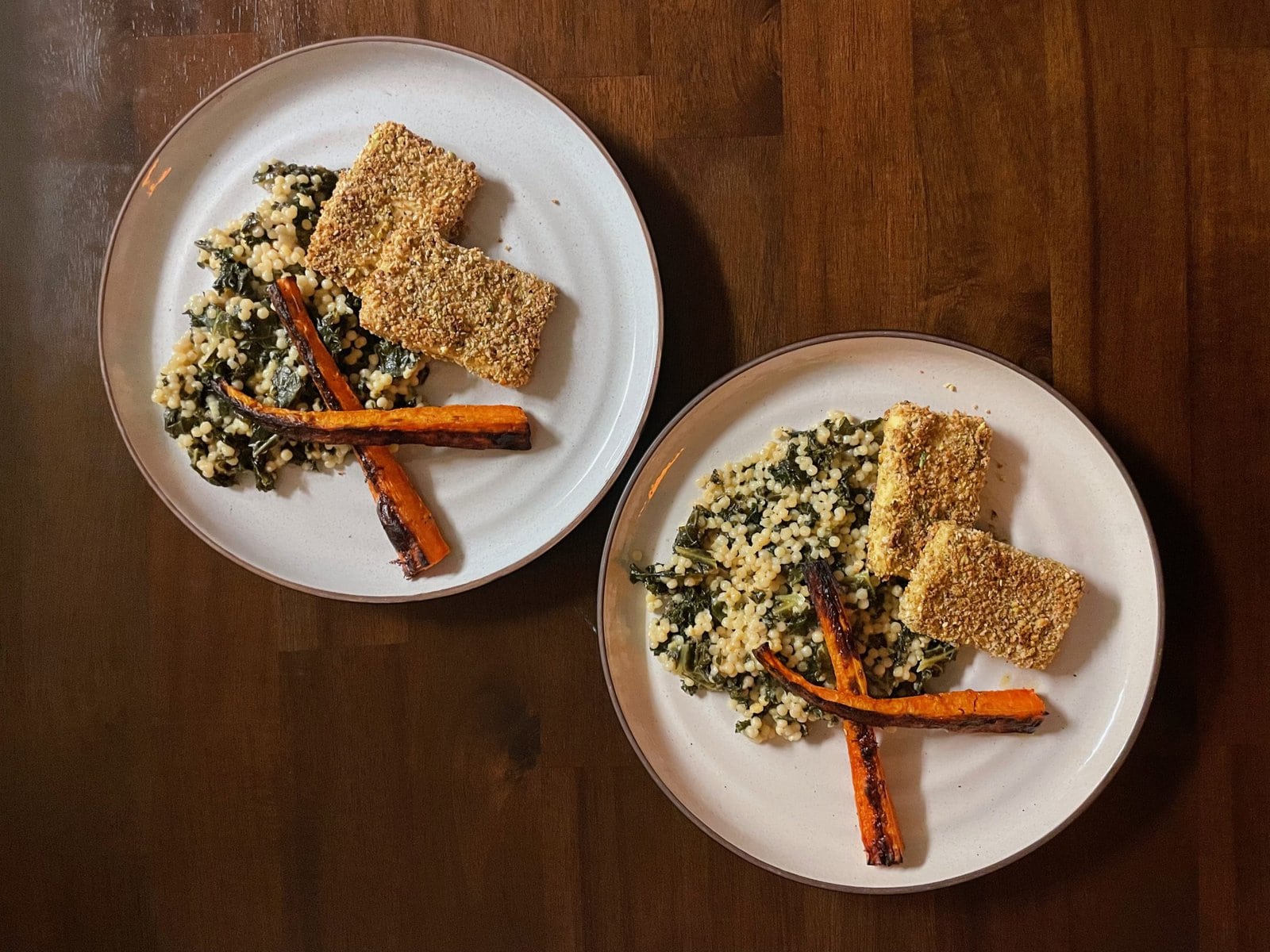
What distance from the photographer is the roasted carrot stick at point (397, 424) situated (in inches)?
70.7

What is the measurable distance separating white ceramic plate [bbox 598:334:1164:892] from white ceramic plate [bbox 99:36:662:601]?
0.77 ft

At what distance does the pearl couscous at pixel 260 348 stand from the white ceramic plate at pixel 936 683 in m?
0.72

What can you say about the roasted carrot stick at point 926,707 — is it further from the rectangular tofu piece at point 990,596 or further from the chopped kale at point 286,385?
the chopped kale at point 286,385

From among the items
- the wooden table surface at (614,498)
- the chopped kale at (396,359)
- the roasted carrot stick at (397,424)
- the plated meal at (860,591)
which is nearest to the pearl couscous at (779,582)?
the plated meal at (860,591)

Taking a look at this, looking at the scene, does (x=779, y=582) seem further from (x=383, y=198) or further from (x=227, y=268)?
(x=227, y=268)

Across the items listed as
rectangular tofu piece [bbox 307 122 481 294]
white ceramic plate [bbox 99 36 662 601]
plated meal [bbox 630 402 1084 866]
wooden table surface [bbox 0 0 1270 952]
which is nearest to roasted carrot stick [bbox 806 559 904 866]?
plated meal [bbox 630 402 1084 866]

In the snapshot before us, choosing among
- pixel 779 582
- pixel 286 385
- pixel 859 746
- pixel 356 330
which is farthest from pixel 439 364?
pixel 859 746

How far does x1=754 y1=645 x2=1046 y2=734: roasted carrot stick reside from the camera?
176 centimetres

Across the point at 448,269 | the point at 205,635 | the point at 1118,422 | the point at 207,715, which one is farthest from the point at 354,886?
the point at 1118,422

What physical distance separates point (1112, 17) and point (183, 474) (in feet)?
7.90

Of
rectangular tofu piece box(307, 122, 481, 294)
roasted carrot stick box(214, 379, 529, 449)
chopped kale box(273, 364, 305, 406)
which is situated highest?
rectangular tofu piece box(307, 122, 481, 294)

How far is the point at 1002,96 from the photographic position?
77.1 inches

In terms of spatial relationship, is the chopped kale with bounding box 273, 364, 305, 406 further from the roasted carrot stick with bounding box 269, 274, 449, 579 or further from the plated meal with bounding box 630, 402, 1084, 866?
the plated meal with bounding box 630, 402, 1084, 866

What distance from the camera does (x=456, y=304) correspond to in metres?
1.82
